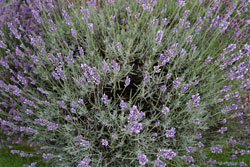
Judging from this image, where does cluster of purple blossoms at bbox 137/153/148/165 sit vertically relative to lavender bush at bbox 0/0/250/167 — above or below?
below

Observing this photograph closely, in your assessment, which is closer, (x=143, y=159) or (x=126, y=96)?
(x=143, y=159)

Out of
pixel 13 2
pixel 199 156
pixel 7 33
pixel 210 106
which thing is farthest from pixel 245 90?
pixel 13 2

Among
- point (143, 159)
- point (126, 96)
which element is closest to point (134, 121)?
point (143, 159)

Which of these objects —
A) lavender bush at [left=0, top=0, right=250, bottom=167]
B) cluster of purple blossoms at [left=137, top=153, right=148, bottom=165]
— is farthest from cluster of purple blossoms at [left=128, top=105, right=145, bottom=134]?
cluster of purple blossoms at [left=137, top=153, right=148, bottom=165]

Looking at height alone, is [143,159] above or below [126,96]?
below

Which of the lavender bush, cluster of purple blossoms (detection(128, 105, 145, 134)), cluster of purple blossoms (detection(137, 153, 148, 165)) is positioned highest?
the lavender bush

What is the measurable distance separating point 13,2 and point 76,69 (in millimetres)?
1850

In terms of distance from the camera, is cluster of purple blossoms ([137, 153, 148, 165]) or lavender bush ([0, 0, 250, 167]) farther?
Result: lavender bush ([0, 0, 250, 167])

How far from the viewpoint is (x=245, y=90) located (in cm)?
238

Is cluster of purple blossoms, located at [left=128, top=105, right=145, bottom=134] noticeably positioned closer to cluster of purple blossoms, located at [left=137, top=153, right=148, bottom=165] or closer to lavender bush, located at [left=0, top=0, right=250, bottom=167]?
lavender bush, located at [left=0, top=0, right=250, bottom=167]

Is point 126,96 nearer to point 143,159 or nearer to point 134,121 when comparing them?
point 134,121

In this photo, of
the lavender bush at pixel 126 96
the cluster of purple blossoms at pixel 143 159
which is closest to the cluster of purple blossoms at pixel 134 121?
the lavender bush at pixel 126 96

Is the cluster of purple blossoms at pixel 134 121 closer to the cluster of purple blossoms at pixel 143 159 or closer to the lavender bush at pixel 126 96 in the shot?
the lavender bush at pixel 126 96

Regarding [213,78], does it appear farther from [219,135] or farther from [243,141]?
[243,141]
